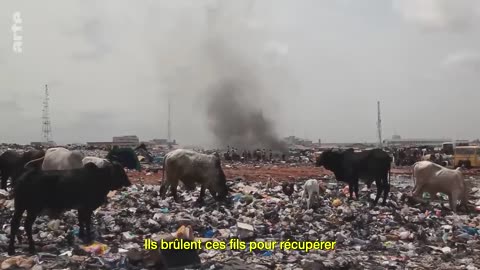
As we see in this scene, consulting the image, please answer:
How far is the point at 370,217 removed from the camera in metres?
10.8

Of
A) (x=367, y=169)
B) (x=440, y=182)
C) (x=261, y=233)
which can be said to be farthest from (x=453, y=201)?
(x=261, y=233)

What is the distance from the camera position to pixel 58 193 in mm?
8383

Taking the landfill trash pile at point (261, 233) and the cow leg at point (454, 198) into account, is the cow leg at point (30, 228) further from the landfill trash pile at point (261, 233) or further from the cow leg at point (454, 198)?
the cow leg at point (454, 198)

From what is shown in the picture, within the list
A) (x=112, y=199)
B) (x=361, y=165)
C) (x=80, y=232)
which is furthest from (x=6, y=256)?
(x=361, y=165)

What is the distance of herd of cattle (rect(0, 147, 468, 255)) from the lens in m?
8.15

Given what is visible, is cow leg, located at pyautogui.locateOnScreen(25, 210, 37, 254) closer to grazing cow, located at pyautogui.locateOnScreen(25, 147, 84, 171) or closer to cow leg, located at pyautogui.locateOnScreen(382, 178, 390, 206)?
grazing cow, located at pyautogui.locateOnScreen(25, 147, 84, 171)

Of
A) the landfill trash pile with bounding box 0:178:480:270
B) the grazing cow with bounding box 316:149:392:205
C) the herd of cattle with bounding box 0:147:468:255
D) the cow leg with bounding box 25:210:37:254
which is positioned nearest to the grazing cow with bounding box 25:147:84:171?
the herd of cattle with bounding box 0:147:468:255

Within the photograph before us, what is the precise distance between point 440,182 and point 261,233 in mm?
6134

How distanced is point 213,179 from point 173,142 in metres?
90.2

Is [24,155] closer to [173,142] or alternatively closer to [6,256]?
[6,256]

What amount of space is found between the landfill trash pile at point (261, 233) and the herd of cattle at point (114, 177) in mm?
467

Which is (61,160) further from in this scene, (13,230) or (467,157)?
(467,157)

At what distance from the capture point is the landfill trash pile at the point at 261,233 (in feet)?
23.8

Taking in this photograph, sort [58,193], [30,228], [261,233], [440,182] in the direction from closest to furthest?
[30,228] < [58,193] < [261,233] < [440,182]
